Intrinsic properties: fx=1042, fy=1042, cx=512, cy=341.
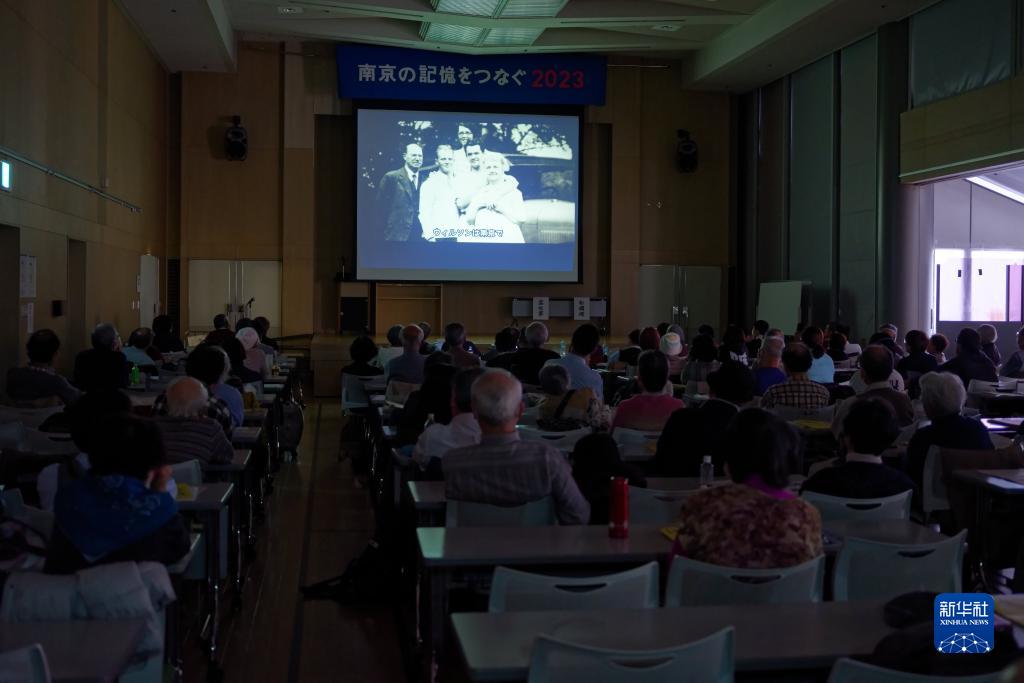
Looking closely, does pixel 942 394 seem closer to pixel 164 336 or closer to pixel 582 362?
pixel 582 362

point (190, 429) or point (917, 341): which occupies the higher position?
point (917, 341)

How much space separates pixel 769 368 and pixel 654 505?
166 inches

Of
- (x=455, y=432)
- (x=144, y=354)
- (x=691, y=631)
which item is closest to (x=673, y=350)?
(x=144, y=354)

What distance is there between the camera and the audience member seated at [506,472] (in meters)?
3.70

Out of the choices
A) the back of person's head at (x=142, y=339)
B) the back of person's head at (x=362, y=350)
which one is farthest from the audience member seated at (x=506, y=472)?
the back of person's head at (x=142, y=339)

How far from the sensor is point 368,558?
5.17 metres

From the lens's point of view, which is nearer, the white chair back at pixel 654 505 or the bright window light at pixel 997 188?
the white chair back at pixel 654 505

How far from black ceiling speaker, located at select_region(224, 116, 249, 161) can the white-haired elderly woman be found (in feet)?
41.3

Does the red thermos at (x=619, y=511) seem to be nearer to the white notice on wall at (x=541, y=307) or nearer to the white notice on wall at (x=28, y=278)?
the white notice on wall at (x=28, y=278)

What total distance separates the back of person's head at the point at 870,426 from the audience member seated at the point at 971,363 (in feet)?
17.7

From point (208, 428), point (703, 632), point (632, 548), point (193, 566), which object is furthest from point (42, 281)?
point (703, 632)

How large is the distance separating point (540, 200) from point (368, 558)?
1168 cm

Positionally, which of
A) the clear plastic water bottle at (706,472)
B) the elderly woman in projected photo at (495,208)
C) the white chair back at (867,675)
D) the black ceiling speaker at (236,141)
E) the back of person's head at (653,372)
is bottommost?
the white chair back at (867,675)

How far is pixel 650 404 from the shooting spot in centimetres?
570
